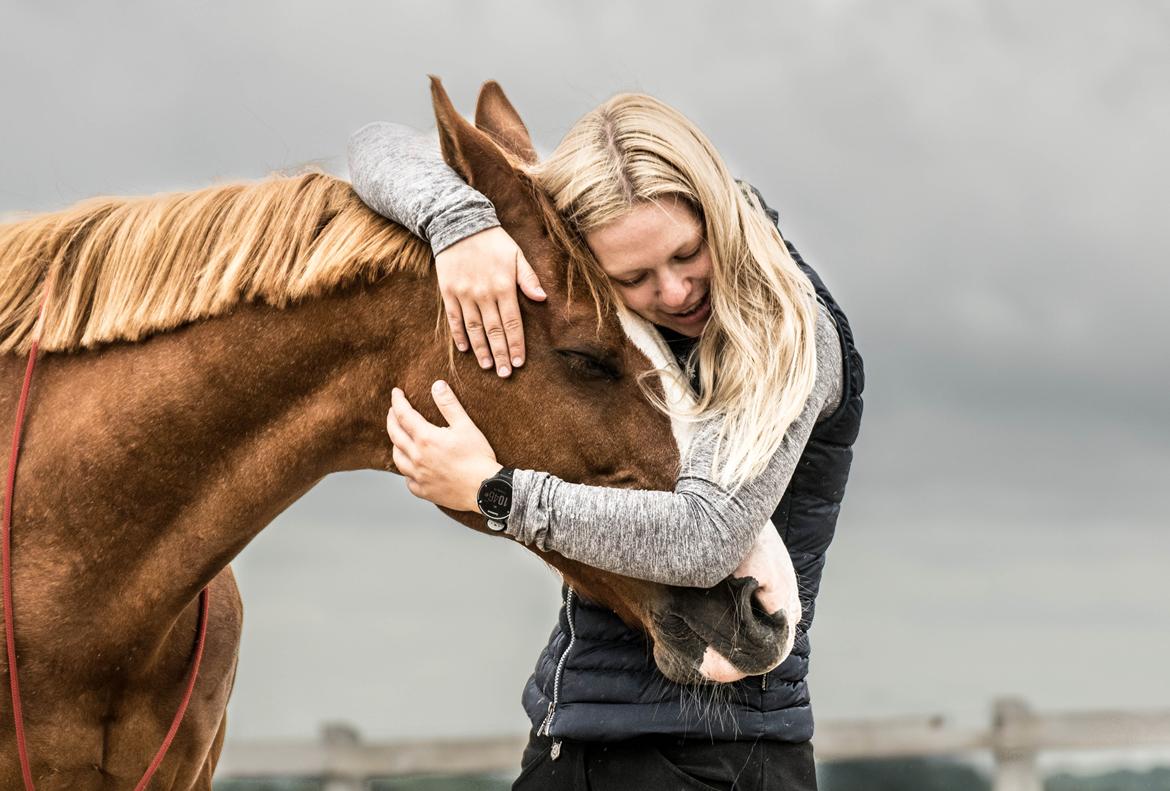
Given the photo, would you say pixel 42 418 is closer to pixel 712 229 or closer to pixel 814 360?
pixel 712 229

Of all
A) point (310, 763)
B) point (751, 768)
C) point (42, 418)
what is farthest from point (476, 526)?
point (310, 763)

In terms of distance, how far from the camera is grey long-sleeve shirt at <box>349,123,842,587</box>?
2146 mm

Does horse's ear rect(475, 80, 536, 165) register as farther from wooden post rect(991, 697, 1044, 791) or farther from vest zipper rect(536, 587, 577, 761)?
wooden post rect(991, 697, 1044, 791)

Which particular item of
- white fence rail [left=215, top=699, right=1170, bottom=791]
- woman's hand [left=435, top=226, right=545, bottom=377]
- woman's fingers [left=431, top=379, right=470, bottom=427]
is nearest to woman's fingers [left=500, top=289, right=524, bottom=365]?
woman's hand [left=435, top=226, right=545, bottom=377]

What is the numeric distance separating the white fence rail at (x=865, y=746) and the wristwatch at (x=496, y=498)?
170 inches

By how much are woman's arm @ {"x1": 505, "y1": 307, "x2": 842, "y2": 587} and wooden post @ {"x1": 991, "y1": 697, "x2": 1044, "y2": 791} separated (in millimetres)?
4606

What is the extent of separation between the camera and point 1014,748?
614cm

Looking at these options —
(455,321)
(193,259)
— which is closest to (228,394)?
(193,259)

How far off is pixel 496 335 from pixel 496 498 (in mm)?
325

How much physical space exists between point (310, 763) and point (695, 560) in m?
4.70

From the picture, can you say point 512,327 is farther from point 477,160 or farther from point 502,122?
point 502,122

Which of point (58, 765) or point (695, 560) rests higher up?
point (695, 560)

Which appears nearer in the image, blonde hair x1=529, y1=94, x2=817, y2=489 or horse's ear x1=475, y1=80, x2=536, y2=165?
blonde hair x1=529, y1=94, x2=817, y2=489

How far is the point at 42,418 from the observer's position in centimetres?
244
